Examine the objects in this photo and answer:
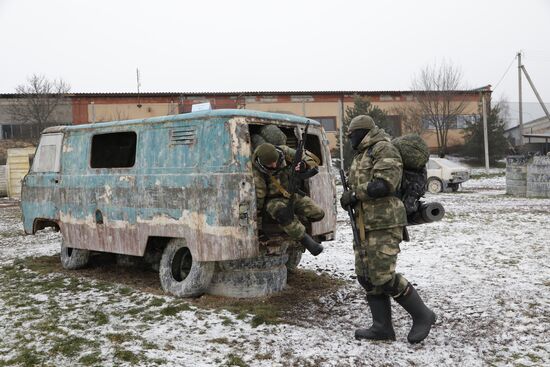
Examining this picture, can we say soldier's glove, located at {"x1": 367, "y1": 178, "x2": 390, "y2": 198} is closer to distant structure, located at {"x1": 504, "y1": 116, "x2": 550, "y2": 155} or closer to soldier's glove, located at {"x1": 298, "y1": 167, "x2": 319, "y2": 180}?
soldier's glove, located at {"x1": 298, "y1": 167, "x2": 319, "y2": 180}

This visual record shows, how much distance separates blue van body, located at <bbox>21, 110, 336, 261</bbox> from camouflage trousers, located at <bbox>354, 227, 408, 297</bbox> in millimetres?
1237

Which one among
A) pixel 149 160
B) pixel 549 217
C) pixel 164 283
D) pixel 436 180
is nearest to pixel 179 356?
pixel 164 283

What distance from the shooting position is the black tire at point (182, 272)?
212 inches

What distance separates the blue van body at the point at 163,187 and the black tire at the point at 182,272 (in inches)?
9.6

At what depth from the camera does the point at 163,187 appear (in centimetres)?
546

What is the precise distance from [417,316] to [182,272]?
284 cm

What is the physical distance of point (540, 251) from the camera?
7.68 m

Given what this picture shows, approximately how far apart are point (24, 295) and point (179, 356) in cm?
294

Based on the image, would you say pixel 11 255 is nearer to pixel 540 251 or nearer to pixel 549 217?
pixel 540 251

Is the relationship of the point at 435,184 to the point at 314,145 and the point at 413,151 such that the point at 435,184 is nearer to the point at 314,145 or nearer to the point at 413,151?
the point at 314,145

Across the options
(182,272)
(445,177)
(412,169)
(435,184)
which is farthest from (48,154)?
(445,177)

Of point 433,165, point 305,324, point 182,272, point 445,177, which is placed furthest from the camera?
point 433,165

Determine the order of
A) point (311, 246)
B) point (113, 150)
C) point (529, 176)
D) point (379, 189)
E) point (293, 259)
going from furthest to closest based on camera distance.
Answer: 1. point (529, 176)
2. point (113, 150)
3. point (293, 259)
4. point (311, 246)
5. point (379, 189)

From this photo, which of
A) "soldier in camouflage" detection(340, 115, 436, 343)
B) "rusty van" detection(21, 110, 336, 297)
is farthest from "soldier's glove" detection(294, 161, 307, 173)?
"soldier in camouflage" detection(340, 115, 436, 343)
